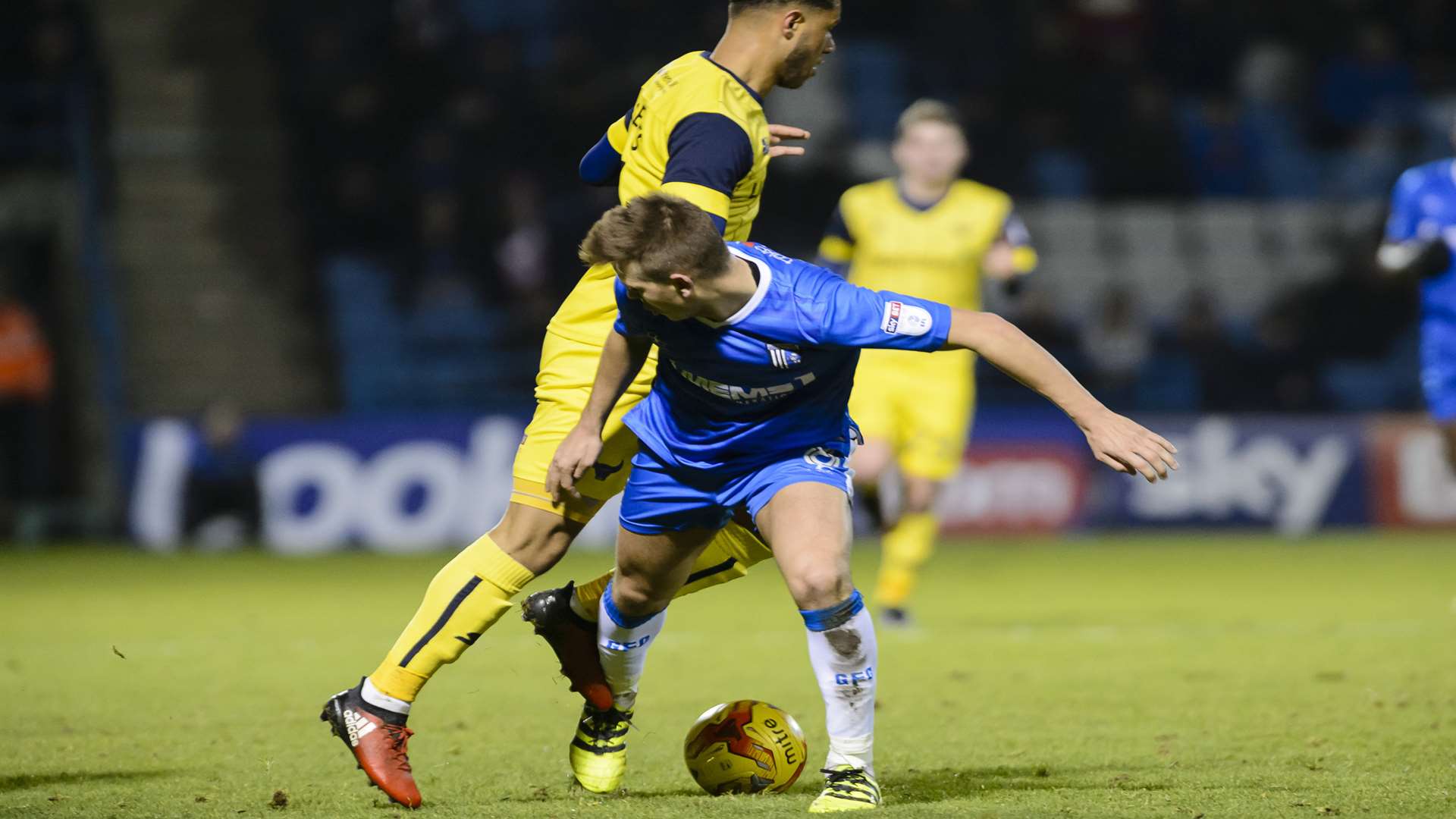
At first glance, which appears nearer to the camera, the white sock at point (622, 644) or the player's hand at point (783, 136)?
the white sock at point (622, 644)

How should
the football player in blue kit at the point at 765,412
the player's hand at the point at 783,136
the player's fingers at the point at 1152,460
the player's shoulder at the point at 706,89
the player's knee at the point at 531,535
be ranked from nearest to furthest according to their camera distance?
the player's fingers at the point at 1152,460, the football player in blue kit at the point at 765,412, the player's shoulder at the point at 706,89, the player's knee at the point at 531,535, the player's hand at the point at 783,136

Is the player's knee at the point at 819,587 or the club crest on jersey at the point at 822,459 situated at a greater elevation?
the club crest on jersey at the point at 822,459

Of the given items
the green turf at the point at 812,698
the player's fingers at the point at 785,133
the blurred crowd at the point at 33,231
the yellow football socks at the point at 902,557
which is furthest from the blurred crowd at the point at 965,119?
the player's fingers at the point at 785,133

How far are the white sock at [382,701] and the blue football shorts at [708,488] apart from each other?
2.37 feet

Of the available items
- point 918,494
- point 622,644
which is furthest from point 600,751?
point 918,494

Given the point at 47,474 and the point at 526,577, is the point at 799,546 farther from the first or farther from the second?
the point at 47,474

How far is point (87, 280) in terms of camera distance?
15.9 m

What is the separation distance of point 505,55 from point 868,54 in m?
3.86

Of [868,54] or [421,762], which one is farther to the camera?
[868,54]

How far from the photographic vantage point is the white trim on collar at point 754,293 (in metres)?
4.50

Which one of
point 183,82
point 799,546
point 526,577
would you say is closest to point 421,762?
point 526,577

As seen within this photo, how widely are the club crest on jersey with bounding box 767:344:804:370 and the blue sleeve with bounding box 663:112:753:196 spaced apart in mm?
420

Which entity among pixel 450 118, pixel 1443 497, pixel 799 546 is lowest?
pixel 1443 497

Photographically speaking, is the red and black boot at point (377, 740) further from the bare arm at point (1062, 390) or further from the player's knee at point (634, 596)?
the bare arm at point (1062, 390)
